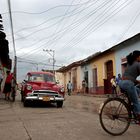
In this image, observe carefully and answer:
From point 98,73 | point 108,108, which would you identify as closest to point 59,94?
point 108,108

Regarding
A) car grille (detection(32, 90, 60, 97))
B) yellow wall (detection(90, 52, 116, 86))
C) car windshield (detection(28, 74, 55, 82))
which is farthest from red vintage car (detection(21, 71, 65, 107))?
yellow wall (detection(90, 52, 116, 86))

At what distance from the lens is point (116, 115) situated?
587 cm

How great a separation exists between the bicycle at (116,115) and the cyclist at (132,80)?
11 cm

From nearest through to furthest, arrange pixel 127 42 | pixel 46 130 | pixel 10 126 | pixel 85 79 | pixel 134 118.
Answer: pixel 134 118, pixel 46 130, pixel 10 126, pixel 127 42, pixel 85 79

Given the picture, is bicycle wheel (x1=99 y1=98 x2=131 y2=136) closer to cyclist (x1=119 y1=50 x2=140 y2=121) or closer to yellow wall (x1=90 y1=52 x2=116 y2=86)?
cyclist (x1=119 y1=50 x2=140 y2=121)

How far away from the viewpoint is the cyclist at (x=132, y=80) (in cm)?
577

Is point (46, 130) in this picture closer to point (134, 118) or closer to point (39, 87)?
point (134, 118)

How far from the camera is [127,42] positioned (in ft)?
66.8

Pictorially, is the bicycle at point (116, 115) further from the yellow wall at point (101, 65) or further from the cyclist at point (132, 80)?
the yellow wall at point (101, 65)

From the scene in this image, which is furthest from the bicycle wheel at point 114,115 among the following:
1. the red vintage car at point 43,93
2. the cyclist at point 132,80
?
the red vintage car at point 43,93

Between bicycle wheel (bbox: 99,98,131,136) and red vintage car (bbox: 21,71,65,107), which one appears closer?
bicycle wheel (bbox: 99,98,131,136)

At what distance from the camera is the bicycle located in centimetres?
581

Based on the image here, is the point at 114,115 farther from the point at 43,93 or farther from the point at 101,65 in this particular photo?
the point at 101,65

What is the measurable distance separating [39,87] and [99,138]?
22.8 ft
